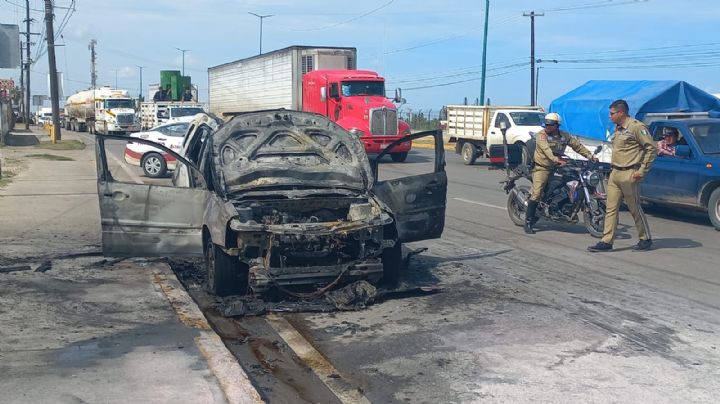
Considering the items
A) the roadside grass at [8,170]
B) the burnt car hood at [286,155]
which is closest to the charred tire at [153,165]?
the roadside grass at [8,170]

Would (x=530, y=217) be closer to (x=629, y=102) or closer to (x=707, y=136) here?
(x=707, y=136)

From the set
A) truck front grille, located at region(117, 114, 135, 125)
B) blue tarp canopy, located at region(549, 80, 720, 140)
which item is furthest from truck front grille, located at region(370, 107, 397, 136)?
truck front grille, located at region(117, 114, 135, 125)

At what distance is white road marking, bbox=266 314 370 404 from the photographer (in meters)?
5.55

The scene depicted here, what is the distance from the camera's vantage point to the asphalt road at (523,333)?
18.5 ft

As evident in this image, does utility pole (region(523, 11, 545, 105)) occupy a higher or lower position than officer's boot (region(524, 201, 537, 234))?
higher

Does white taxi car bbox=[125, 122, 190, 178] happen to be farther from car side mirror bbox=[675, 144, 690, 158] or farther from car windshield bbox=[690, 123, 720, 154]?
car windshield bbox=[690, 123, 720, 154]

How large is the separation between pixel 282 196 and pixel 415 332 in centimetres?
218

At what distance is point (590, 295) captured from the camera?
8.27 metres

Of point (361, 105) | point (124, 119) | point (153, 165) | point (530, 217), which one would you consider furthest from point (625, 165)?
point (124, 119)

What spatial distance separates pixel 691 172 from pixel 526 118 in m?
13.9

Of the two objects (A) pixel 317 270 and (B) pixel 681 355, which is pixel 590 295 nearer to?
(B) pixel 681 355

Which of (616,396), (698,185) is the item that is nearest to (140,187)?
(616,396)

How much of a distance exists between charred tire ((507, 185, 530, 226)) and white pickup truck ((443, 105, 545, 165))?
12510 millimetres

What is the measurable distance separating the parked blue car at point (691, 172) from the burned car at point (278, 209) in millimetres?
5407
